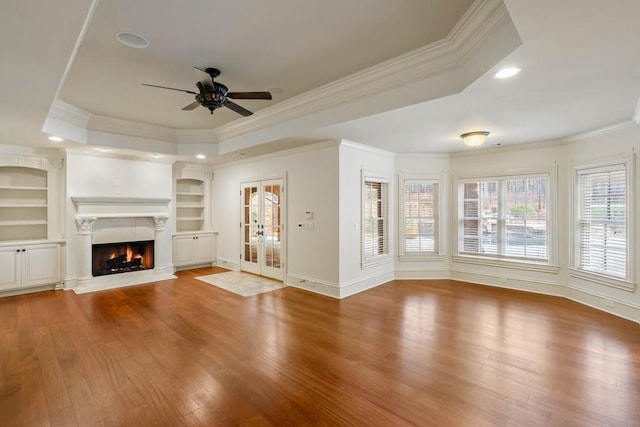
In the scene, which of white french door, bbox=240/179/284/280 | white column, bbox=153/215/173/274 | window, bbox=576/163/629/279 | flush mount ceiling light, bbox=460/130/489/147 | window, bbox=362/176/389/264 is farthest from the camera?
white column, bbox=153/215/173/274

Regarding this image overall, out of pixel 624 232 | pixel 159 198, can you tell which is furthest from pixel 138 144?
pixel 624 232

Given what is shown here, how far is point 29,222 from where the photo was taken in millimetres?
5719

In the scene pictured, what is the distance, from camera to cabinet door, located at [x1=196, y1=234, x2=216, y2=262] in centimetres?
764

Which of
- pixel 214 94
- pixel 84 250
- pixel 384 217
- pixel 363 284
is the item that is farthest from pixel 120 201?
pixel 384 217

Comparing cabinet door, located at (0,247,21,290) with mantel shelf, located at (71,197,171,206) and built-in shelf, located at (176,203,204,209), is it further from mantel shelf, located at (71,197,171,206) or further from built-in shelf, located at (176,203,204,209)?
built-in shelf, located at (176,203,204,209)

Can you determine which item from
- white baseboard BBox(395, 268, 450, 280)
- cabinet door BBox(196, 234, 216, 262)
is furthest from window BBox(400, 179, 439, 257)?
cabinet door BBox(196, 234, 216, 262)

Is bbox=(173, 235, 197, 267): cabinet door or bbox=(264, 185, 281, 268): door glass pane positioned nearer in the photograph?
bbox=(264, 185, 281, 268): door glass pane

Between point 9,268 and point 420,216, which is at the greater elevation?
point 420,216

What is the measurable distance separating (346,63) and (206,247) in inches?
231

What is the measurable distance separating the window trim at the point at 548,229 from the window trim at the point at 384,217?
4.45 ft

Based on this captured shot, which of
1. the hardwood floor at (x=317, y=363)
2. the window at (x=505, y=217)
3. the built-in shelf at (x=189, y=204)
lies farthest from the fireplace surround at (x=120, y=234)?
the window at (x=505, y=217)

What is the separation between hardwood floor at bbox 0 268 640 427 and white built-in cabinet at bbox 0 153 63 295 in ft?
2.12

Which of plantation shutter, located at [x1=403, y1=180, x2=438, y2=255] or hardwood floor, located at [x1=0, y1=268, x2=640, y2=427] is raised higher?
plantation shutter, located at [x1=403, y1=180, x2=438, y2=255]

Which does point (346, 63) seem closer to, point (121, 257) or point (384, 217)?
point (384, 217)
